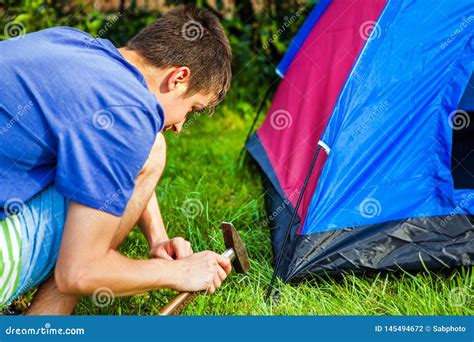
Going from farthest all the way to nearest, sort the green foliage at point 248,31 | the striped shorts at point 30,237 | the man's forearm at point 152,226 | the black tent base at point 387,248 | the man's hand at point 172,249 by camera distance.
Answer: the green foliage at point 248,31 → the black tent base at point 387,248 → the man's forearm at point 152,226 → the man's hand at point 172,249 → the striped shorts at point 30,237

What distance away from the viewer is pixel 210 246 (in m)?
2.60

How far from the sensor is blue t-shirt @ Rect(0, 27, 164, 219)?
1.58 meters

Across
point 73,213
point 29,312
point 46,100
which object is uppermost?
point 46,100

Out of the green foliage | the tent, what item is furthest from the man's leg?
the green foliage

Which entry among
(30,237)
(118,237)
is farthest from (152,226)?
(30,237)

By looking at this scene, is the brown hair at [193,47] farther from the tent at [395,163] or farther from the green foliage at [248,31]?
the green foliage at [248,31]

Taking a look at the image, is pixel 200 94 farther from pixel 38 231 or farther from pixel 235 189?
pixel 235 189

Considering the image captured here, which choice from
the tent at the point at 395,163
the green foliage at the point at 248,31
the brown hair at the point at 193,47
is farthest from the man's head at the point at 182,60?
the green foliage at the point at 248,31

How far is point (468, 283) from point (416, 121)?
1.76 ft

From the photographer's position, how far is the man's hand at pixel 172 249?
203cm

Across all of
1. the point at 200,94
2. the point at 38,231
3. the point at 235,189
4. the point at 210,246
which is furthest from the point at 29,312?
the point at 235,189

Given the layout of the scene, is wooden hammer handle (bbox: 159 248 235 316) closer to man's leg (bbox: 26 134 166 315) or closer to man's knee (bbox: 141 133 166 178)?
man's leg (bbox: 26 134 166 315)

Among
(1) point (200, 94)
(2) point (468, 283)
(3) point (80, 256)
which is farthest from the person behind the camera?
(2) point (468, 283)

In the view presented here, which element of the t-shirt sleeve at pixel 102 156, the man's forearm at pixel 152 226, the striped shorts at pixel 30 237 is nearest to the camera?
the t-shirt sleeve at pixel 102 156
